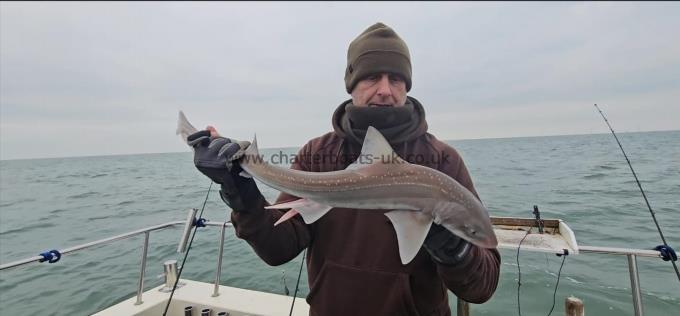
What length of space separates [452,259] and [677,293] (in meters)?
8.81

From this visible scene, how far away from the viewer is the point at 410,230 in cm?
215

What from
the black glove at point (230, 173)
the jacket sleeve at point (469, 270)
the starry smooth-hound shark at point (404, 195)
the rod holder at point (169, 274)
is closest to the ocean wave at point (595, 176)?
the jacket sleeve at point (469, 270)

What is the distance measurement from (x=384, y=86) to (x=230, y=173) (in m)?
1.39

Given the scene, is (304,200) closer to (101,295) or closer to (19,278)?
(101,295)

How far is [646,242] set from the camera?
1117 centimetres

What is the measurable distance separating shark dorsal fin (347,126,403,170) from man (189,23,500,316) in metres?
0.46

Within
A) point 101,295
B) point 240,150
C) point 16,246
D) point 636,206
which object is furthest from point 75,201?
point 636,206

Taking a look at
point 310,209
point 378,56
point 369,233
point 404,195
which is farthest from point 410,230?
point 378,56

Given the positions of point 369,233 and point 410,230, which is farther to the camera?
point 369,233

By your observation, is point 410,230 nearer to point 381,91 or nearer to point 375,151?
point 375,151

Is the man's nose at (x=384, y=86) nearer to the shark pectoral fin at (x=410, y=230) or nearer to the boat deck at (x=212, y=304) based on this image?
the shark pectoral fin at (x=410, y=230)

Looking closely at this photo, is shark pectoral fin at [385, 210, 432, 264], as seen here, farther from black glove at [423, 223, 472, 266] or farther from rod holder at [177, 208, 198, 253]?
rod holder at [177, 208, 198, 253]

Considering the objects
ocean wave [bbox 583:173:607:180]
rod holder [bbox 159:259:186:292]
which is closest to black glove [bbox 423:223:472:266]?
rod holder [bbox 159:259:186:292]

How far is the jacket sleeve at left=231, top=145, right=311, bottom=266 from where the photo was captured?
249 centimetres
